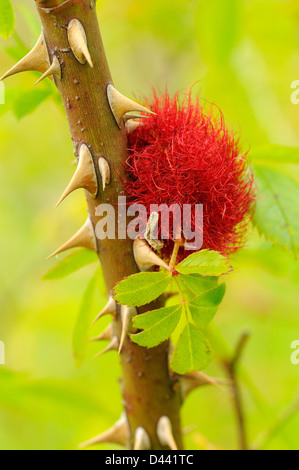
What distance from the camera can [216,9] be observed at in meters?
1.74

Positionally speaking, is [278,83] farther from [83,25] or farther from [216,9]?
[83,25]

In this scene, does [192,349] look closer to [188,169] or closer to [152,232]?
[152,232]

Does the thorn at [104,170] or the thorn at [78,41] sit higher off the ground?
the thorn at [78,41]

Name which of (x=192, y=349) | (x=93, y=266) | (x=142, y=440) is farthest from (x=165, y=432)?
(x=93, y=266)

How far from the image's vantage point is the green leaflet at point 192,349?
0.85 meters

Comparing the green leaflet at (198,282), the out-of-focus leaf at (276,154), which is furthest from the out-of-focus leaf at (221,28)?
the green leaflet at (198,282)

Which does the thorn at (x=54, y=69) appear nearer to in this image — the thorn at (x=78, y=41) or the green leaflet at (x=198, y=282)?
the thorn at (x=78, y=41)

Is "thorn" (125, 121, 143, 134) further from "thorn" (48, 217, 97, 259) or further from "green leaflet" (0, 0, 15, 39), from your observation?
"green leaflet" (0, 0, 15, 39)

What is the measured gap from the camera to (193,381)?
1099mm

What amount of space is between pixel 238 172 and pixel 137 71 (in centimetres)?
263

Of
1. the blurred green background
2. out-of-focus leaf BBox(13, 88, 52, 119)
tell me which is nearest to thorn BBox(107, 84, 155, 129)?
out-of-focus leaf BBox(13, 88, 52, 119)

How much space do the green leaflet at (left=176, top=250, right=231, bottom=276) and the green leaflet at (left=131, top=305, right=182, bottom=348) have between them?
94mm

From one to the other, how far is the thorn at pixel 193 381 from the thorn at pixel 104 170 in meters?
0.46

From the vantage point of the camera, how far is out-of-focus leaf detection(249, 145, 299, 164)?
121 cm
